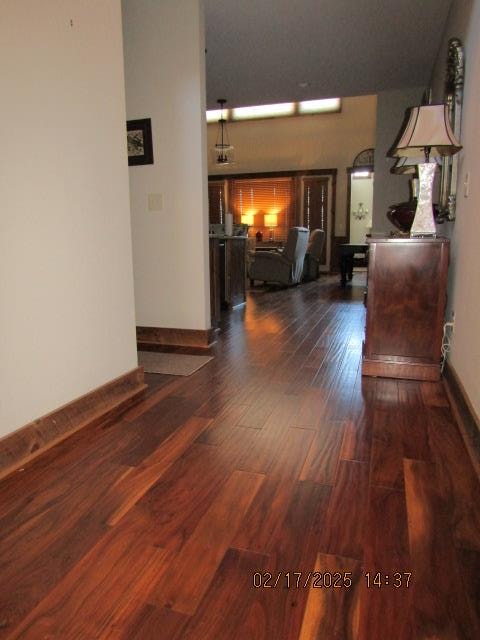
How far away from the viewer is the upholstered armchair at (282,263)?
661 cm

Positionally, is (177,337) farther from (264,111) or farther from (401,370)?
(264,111)

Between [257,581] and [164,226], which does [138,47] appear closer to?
[164,226]

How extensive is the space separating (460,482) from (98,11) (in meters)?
2.35

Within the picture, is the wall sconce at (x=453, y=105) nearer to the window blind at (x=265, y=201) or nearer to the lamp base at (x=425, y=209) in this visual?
the lamp base at (x=425, y=209)

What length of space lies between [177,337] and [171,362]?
47cm

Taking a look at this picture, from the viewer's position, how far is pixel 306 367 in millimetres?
2734

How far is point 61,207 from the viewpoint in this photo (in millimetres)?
1756

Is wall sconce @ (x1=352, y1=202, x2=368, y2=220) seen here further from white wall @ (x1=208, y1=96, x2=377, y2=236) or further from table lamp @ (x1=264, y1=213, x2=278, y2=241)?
table lamp @ (x1=264, y1=213, x2=278, y2=241)

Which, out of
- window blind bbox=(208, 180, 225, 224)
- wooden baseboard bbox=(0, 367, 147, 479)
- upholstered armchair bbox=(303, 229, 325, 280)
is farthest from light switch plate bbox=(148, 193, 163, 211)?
window blind bbox=(208, 180, 225, 224)

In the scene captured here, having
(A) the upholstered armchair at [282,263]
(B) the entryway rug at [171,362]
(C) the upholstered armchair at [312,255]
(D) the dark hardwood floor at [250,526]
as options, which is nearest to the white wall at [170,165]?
(B) the entryway rug at [171,362]

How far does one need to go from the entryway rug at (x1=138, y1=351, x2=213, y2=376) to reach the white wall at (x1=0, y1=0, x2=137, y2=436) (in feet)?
1.63

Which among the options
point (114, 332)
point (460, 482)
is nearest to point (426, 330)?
point (460, 482)

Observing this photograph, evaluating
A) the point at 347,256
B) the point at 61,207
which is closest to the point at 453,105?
the point at 61,207

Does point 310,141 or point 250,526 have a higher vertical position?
point 310,141
